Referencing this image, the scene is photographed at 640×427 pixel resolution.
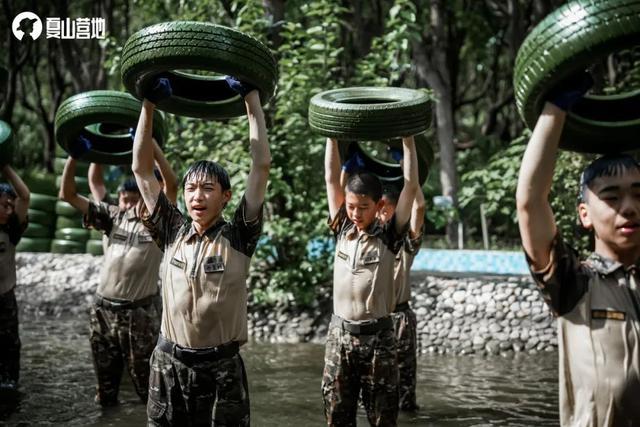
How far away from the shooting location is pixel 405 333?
699cm

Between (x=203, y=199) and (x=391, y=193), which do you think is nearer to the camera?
(x=203, y=199)

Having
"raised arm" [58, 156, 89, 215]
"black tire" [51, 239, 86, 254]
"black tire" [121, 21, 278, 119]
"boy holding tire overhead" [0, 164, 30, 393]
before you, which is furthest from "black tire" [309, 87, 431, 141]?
"black tire" [51, 239, 86, 254]

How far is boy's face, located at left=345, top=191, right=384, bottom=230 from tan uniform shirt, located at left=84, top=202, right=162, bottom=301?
2176mm

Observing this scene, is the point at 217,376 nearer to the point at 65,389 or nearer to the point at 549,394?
the point at 65,389

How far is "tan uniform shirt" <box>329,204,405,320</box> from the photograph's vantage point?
5.23 metres

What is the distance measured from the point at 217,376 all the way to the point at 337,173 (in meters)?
1.99

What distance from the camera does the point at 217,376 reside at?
4.06m

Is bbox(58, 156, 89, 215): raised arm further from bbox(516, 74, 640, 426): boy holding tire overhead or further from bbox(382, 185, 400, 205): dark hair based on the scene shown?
bbox(516, 74, 640, 426): boy holding tire overhead

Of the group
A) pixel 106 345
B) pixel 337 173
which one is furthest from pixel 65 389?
pixel 337 173

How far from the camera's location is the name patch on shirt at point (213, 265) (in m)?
4.11

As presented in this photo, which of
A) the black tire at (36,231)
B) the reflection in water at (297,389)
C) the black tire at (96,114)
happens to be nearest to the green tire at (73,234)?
the black tire at (36,231)

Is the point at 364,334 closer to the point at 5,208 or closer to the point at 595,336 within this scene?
the point at 595,336

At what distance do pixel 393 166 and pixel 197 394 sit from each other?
345cm

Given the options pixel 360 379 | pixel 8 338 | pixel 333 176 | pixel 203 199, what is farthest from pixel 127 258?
pixel 203 199
